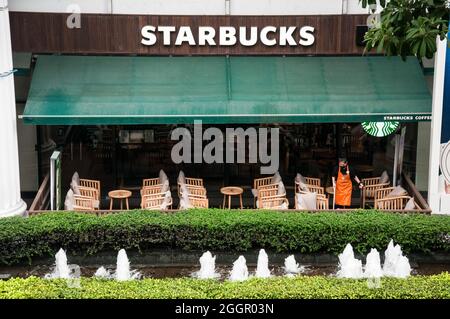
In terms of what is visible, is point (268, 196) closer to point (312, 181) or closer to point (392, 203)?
point (312, 181)

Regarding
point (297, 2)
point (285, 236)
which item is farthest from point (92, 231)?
point (297, 2)

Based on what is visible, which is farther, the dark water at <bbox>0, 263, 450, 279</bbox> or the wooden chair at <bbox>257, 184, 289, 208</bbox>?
the wooden chair at <bbox>257, 184, 289, 208</bbox>

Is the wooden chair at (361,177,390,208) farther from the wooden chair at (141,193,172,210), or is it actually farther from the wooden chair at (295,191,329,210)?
the wooden chair at (141,193,172,210)

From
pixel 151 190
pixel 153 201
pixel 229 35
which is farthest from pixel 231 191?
pixel 229 35

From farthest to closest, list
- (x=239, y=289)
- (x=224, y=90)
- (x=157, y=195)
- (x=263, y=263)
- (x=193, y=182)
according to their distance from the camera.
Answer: (x=193, y=182) < (x=224, y=90) < (x=157, y=195) < (x=263, y=263) < (x=239, y=289)

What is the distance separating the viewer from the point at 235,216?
510 inches

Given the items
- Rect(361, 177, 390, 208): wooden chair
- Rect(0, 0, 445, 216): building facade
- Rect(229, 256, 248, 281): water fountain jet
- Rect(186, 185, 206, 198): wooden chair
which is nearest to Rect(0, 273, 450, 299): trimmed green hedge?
Rect(229, 256, 248, 281): water fountain jet

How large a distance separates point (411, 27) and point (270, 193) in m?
6.86

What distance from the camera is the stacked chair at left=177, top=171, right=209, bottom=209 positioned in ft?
49.4

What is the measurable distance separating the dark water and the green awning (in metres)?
3.63

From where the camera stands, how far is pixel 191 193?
16.0m

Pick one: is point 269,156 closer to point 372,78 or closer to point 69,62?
point 372,78

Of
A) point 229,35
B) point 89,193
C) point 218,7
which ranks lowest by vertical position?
point 89,193

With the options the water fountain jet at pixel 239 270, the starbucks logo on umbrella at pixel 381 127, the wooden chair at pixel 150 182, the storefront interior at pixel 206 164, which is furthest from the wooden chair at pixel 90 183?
the starbucks logo on umbrella at pixel 381 127
